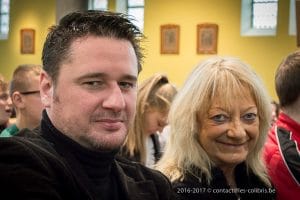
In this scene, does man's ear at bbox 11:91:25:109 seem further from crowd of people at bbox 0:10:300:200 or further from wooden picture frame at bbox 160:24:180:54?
wooden picture frame at bbox 160:24:180:54

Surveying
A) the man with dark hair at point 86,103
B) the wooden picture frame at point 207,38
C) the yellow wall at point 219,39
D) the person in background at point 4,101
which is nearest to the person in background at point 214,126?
the man with dark hair at point 86,103

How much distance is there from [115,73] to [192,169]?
812 mm

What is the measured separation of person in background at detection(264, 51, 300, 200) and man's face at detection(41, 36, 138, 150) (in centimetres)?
115

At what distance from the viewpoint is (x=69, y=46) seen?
1.48m

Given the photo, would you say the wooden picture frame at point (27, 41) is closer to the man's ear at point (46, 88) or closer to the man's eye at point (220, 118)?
the man's eye at point (220, 118)

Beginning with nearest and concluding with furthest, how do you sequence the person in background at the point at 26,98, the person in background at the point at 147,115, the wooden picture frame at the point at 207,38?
the person in background at the point at 147,115
the person in background at the point at 26,98
the wooden picture frame at the point at 207,38

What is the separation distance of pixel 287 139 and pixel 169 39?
1092cm

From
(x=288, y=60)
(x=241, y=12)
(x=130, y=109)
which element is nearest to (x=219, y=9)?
(x=241, y=12)

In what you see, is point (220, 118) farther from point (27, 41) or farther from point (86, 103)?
point (27, 41)

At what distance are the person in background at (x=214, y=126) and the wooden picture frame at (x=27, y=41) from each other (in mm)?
13445

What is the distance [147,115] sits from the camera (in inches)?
137

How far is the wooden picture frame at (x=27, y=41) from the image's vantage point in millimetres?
14945

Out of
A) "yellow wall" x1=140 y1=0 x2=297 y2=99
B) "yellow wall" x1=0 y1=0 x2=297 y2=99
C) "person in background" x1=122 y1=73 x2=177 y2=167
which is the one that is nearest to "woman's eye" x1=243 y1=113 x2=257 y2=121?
"person in background" x1=122 y1=73 x2=177 y2=167

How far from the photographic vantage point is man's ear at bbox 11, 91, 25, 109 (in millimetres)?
3789
